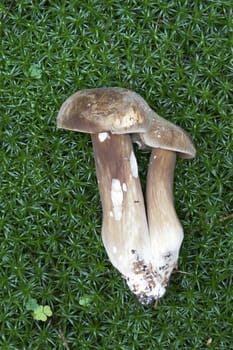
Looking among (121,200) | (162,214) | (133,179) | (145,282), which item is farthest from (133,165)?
(145,282)

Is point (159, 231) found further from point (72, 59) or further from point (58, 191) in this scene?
point (72, 59)

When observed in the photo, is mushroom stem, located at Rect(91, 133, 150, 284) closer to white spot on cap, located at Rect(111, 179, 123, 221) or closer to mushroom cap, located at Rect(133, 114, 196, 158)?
white spot on cap, located at Rect(111, 179, 123, 221)

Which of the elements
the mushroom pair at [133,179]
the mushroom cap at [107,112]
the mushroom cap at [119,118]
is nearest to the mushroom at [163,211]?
the mushroom pair at [133,179]

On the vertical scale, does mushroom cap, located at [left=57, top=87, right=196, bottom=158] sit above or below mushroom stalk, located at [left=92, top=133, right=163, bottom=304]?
above

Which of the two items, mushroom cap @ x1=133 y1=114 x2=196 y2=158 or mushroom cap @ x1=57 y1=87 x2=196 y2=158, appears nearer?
mushroom cap @ x1=57 y1=87 x2=196 y2=158

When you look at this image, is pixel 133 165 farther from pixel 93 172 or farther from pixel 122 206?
pixel 93 172

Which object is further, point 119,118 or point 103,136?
point 103,136

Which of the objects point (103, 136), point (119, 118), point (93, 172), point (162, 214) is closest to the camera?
point (119, 118)

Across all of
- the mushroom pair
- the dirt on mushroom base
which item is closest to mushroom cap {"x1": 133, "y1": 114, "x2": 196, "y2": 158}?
the mushroom pair
